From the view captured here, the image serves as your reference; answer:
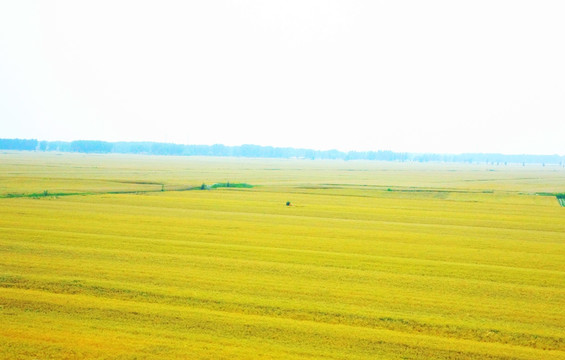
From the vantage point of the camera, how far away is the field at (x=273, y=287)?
1338cm

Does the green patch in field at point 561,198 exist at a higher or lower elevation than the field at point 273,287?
higher

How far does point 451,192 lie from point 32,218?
51222mm

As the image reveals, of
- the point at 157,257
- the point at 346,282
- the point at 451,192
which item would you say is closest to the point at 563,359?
the point at 346,282

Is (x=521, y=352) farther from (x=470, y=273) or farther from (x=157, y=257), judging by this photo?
(x=157, y=257)

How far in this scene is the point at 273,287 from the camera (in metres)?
18.5

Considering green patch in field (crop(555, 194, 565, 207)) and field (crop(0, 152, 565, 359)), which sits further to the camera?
green patch in field (crop(555, 194, 565, 207))

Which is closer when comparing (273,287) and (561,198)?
(273,287)

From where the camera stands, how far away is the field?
13.4m

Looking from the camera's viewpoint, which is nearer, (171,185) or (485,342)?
(485,342)

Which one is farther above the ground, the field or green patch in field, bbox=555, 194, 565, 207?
green patch in field, bbox=555, 194, 565, 207

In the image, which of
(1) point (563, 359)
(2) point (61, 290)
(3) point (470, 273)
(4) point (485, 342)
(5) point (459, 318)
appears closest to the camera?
(1) point (563, 359)

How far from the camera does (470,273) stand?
21.7m

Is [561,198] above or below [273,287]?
above

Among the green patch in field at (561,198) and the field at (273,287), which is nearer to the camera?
the field at (273,287)
